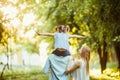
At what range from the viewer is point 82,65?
35.7 ft

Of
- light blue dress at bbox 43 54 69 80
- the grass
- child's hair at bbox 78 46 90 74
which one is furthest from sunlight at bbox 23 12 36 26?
child's hair at bbox 78 46 90 74

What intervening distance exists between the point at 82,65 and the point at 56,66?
1073 mm

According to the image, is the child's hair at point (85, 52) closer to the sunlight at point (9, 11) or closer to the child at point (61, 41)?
the child at point (61, 41)

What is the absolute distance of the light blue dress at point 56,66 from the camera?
1164cm

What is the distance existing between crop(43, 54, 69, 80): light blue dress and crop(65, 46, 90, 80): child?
0.56 m

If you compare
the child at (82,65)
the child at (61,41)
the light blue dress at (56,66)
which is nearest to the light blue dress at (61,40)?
the child at (61,41)

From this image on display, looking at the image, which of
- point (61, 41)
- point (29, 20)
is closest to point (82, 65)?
point (61, 41)

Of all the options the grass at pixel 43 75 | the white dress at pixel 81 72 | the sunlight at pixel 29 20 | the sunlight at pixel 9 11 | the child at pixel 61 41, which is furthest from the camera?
the sunlight at pixel 29 20

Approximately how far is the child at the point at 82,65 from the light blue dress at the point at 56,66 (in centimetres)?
56

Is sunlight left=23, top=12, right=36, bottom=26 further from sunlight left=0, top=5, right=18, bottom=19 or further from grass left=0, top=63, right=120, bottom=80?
sunlight left=0, top=5, right=18, bottom=19

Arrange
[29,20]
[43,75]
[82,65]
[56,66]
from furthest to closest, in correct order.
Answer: [29,20], [43,75], [56,66], [82,65]

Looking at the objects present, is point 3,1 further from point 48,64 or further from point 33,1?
point 48,64

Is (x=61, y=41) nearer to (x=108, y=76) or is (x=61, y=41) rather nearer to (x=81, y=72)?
(x=81, y=72)

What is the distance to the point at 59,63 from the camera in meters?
11.7
